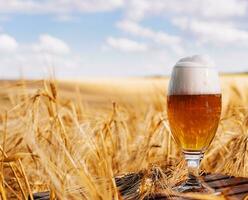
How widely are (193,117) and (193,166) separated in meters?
0.13

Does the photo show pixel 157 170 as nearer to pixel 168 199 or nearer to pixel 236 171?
pixel 168 199

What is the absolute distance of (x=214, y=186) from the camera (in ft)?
4.93

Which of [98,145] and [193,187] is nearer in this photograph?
[193,187]

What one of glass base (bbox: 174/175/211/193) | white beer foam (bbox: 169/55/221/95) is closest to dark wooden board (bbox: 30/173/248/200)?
glass base (bbox: 174/175/211/193)

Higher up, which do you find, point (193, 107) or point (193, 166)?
point (193, 107)

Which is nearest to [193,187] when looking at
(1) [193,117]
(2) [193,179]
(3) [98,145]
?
(2) [193,179]

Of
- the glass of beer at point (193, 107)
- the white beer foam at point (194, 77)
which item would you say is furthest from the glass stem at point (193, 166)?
the white beer foam at point (194, 77)

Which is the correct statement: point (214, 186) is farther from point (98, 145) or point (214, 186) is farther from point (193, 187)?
point (98, 145)

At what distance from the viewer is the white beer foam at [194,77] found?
57.3 inches

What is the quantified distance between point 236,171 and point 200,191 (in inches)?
18.0

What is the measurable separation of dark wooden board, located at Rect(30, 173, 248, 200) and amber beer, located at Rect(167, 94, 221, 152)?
0.12 meters

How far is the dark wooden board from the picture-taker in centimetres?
140

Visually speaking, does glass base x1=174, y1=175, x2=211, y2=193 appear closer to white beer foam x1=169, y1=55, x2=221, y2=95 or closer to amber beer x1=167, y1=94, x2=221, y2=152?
amber beer x1=167, y1=94, x2=221, y2=152

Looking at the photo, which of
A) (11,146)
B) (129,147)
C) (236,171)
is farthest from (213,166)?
(11,146)
